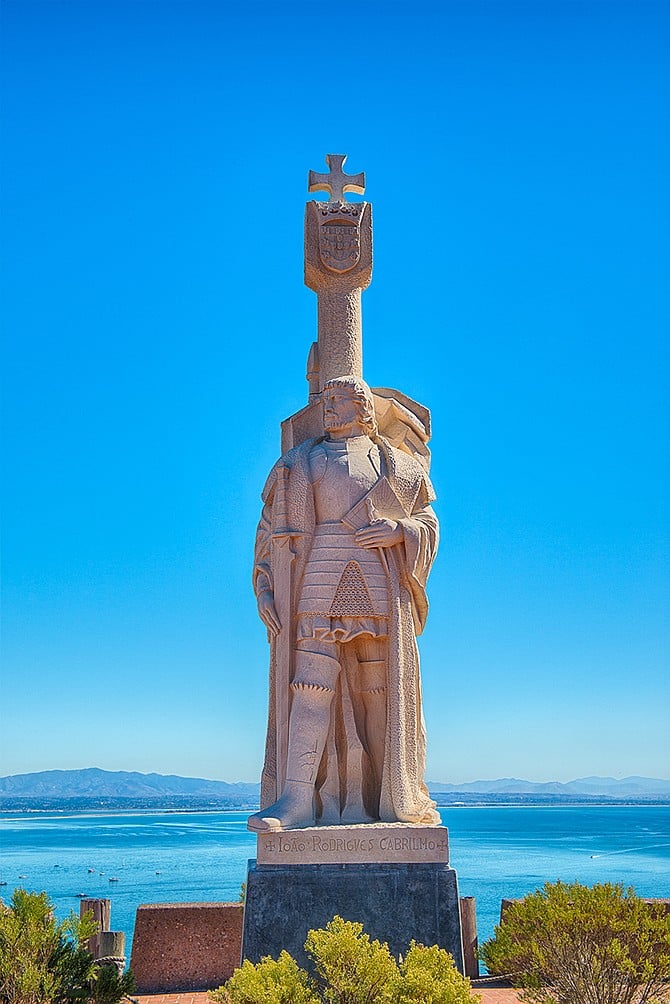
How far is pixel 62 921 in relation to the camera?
8328 millimetres

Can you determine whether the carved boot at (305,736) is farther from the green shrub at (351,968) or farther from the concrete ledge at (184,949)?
the concrete ledge at (184,949)

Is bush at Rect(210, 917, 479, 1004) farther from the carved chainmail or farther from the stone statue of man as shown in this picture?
the carved chainmail

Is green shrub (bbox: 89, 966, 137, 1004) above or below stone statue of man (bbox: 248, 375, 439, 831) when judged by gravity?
below

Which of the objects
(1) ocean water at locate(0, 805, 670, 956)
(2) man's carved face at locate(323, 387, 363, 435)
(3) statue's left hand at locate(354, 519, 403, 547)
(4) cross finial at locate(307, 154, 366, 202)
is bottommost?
(1) ocean water at locate(0, 805, 670, 956)

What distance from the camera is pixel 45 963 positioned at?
25.4 ft

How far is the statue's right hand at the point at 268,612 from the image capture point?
28.4ft

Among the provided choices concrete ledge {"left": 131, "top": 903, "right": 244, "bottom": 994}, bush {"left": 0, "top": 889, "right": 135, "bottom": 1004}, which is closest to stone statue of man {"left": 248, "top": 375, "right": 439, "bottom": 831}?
bush {"left": 0, "top": 889, "right": 135, "bottom": 1004}

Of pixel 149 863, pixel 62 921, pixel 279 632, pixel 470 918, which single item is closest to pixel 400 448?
pixel 279 632

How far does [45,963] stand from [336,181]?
6.65m

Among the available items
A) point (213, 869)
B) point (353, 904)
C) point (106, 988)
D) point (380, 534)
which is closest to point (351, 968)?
point (353, 904)

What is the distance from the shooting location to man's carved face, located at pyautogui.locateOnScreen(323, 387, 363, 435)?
29.4 ft

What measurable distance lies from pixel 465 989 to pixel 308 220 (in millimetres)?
6316

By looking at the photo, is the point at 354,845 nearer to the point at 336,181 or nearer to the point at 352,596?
the point at 352,596

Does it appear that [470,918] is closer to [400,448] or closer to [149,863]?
[400,448]
